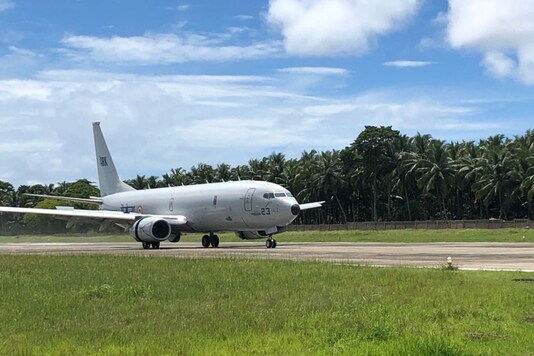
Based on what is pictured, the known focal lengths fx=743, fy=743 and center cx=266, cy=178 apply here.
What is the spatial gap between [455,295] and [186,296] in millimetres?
5456

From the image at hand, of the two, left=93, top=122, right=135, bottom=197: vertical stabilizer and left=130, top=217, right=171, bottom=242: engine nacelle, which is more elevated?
left=93, top=122, right=135, bottom=197: vertical stabilizer

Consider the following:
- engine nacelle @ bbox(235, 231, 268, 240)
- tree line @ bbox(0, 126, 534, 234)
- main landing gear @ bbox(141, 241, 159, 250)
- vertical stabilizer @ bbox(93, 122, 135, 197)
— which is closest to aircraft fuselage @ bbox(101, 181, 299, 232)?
engine nacelle @ bbox(235, 231, 268, 240)

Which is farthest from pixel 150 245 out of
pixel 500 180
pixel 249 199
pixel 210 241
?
pixel 500 180

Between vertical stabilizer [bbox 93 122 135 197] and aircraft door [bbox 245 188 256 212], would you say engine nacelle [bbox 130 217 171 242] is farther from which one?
vertical stabilizer [bbox 93 122 135 197]

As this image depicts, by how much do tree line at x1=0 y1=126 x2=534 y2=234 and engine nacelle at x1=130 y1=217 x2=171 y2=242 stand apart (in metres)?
51.2

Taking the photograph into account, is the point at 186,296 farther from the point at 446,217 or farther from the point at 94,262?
the point at 446,217

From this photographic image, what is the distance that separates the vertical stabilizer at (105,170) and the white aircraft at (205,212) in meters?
6.43

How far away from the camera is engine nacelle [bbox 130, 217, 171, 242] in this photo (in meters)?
45.5

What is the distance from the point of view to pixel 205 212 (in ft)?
158

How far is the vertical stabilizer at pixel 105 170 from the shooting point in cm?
6366

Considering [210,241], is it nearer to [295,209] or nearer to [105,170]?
[295,209]

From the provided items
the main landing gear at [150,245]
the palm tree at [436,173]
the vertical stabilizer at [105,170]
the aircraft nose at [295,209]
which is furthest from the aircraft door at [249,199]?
the palm tree at [436,173]

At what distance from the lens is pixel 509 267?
22297mm

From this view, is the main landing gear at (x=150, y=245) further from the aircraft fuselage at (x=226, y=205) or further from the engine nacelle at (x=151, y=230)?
the aircraft fuselage at (x=226, y=205)
